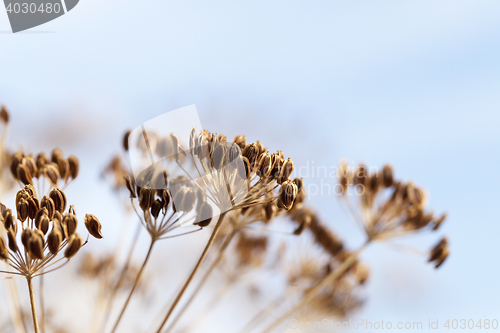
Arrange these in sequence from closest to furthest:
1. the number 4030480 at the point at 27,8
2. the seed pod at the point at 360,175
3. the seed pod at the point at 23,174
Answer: the seed pod at the point at 23,174 → the seed pod at the point at 360,175 → the number 4030480 at the point at 27,8

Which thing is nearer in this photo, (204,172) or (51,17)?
(204,172)

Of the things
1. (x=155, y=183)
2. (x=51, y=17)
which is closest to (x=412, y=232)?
(x=155, y=183)

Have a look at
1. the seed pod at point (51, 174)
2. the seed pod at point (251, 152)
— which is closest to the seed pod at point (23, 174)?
the seed pod at point (51, 174)

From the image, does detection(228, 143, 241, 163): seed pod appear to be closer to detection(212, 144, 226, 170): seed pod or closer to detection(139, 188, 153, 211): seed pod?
detection(212, 144, 226, 170): seed pod

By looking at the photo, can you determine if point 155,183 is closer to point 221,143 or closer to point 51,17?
point 221,143

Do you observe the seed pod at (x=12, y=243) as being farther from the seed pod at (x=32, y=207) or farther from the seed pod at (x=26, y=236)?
the seed pod at (x=32, y=207)

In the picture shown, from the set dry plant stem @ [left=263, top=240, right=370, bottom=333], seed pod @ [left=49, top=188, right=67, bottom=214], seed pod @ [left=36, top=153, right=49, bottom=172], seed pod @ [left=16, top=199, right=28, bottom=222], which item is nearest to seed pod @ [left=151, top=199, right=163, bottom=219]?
seed pod @ [left=49, top=188, right=67, bottom=214]
